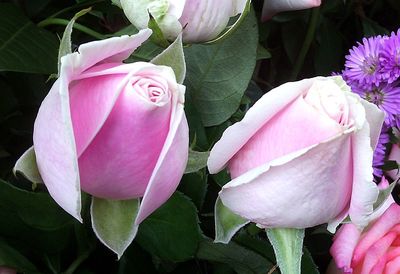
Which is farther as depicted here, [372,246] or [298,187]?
[372,246]

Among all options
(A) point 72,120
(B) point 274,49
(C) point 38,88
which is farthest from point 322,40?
(A) point 72,120

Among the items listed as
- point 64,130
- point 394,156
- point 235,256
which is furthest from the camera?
point 394,156

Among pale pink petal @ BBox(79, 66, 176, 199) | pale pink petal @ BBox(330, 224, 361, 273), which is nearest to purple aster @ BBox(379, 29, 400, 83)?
pale pink petal @ BBox(330, 224, 361, 273)

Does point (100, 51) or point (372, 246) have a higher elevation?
point (100, 51)

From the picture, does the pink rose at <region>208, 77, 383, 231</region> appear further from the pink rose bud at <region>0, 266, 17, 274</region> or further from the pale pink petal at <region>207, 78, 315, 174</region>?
the pink rose bud at <region>0, 266, 17, 274</region>

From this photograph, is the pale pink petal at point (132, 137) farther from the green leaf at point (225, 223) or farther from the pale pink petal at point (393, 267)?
the pale pink petal at point (393, 267)

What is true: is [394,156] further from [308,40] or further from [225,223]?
[225,223]

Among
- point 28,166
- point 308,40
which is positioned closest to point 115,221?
point 28,166
